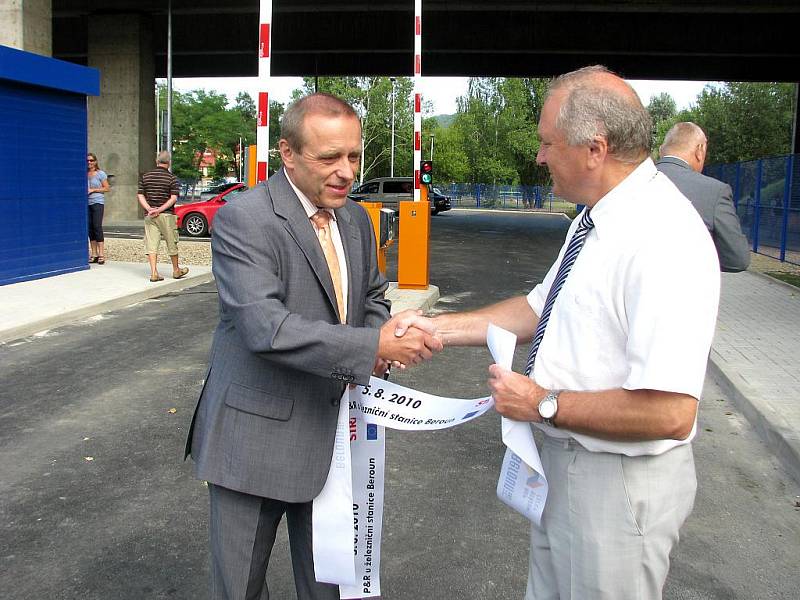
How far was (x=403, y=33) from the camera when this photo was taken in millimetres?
32438

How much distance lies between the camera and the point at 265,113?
8320 millimetres

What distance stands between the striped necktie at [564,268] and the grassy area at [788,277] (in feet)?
44.2

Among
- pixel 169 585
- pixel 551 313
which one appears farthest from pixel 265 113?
pixel 551 313

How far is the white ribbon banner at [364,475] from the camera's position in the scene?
257cm

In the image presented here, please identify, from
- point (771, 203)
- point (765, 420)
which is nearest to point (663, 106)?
point (771, 203)

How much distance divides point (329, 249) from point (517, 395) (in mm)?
885

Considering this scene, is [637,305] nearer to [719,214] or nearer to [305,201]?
[305,201]

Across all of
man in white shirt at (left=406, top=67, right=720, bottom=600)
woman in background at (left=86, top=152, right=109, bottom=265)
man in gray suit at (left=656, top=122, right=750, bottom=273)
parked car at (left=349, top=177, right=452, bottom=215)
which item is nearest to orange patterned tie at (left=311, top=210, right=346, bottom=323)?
man in white shirt at (left=406, top=67, right=720, bottom=600)

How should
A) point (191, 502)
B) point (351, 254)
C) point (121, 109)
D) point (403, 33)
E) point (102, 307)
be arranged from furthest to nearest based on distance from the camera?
point (403, 33), point (121, 109), point (102, 307), point (191, 502), point (351, 254)

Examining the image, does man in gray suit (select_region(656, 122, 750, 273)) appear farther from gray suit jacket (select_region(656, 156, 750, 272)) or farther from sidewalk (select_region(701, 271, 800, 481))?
sidewalk (select_region(701, 271, 800, 481))

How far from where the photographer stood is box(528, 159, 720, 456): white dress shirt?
6.00ft

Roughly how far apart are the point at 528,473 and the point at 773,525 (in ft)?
9.32

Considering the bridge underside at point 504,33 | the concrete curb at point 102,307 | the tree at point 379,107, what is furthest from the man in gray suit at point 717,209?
the tree at point 379,107

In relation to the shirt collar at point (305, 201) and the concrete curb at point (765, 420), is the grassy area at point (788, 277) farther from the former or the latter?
the shirt collar at point (305, 201)
